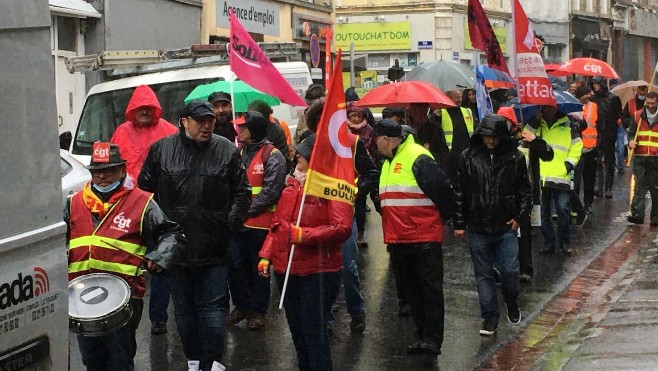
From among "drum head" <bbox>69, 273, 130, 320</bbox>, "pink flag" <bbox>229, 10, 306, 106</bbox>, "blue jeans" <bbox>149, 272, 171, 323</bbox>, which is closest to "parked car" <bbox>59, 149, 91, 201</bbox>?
"pink flag" <bbox>229, 10, 306, 106</bbox>

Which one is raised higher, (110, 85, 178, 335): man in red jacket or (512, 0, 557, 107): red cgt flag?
(512, 0, 557, 107): red cgt flag

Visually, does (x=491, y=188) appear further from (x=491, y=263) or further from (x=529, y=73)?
(x=529, y=73)

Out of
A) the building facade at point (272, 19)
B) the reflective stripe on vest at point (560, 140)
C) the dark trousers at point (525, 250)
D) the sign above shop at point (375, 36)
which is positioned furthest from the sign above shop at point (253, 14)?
the sign above shop at point (375, 36)

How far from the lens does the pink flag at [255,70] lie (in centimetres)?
1089

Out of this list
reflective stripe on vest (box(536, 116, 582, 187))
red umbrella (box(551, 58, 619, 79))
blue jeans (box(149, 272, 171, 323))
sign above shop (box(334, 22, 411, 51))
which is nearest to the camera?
blue jeans (box(149, 272, 171, 323))

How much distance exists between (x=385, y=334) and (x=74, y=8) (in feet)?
38.2

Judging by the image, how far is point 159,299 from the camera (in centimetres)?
919

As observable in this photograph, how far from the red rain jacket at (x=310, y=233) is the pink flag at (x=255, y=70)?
11.7 ft

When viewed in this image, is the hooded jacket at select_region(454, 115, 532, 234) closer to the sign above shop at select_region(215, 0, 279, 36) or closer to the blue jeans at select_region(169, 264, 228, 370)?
the blue jeans at select_region(169, 264, 228, 370)

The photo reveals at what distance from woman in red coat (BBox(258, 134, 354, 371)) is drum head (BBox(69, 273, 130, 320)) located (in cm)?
140

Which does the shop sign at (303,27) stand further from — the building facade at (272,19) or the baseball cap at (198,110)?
the baseball cap at (198,110)

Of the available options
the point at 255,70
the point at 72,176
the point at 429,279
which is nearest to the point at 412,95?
the point at 255,70

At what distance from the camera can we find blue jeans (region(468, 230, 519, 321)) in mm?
9250

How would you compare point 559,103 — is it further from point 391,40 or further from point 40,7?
point 391,40
